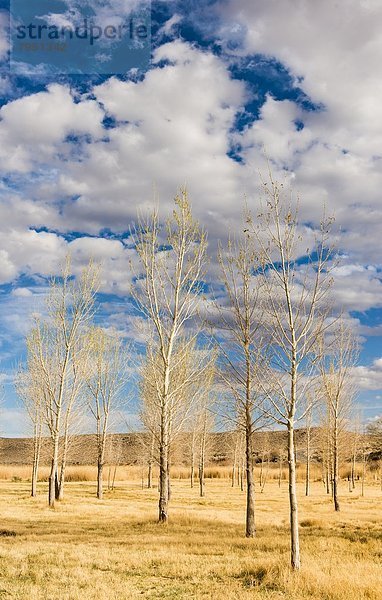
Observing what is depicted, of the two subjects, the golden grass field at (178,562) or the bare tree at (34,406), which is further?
the bare tree at (34,406)

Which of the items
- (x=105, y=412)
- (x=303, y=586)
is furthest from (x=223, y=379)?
(x=105, y=412)

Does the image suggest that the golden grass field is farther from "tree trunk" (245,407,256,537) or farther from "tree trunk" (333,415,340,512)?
"tree trunk" (333,415,340,512)

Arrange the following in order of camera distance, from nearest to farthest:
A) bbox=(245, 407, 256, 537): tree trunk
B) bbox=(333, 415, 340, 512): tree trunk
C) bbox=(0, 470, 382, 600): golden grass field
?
bbox=(0, 470, 382, 600): golden grass field
bbox=(245, 407, 256, 537): tree trunk
bbox=(333, 415, 340, 512): tree trunk

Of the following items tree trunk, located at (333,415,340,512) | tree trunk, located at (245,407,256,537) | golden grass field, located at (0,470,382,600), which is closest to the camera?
A: golden grass field, located at (0,470,382,600)

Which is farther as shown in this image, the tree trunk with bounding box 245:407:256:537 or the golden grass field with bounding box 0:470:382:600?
the tree trunk with bounding box 245:407:256:537

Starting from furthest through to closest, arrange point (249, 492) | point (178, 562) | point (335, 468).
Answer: point (335, 468)
point (249, 492)
point (178, 562)

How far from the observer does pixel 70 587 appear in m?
8.38

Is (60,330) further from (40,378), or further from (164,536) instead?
(164,536)

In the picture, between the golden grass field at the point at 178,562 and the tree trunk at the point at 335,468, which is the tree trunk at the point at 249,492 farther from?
the tree trunk at the point at 335,468

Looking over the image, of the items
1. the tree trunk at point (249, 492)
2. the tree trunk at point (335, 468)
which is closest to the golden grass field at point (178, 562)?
the tree trunk at point (249, 492)

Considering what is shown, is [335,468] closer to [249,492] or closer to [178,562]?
[249,492]

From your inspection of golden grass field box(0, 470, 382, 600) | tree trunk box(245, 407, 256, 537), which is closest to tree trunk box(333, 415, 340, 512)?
golden grass field box(0, 470, 382, 600)

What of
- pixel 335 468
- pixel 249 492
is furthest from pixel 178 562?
pixel 335 468

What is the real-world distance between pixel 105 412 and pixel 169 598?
26810 millimetres
